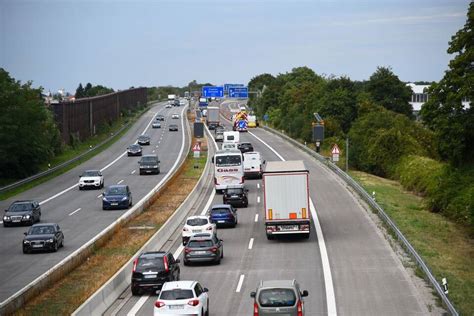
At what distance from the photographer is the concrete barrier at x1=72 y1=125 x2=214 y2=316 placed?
26.4m

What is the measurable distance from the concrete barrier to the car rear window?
514 cm

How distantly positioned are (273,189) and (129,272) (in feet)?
38.3

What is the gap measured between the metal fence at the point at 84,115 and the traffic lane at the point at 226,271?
61.6m

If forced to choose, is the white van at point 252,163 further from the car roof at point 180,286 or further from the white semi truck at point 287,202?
the car roof at point 180,286

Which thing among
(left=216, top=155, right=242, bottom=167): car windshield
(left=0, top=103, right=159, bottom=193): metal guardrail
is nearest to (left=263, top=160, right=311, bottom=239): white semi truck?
(left=216, top=155, right=242, bottom=167): car windshield

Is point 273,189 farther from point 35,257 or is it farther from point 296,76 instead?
point 296,76

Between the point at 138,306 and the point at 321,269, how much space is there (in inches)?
364

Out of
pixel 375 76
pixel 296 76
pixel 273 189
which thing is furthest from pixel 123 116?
pixel 273 189

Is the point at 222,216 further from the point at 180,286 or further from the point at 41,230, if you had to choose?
the point at 180,286

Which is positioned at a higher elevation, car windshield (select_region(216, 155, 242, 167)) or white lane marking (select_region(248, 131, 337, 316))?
car windshield (select_region(216, 155, 242, 167))

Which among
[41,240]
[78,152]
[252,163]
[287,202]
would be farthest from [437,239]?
[78,152]

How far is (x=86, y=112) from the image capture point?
416ft

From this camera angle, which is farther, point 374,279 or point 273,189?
point 273,189

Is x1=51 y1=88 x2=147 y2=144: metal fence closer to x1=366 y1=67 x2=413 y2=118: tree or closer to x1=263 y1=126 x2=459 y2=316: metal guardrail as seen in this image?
x1=263 y1=126 x2=459 y2=316: metal guardrail
